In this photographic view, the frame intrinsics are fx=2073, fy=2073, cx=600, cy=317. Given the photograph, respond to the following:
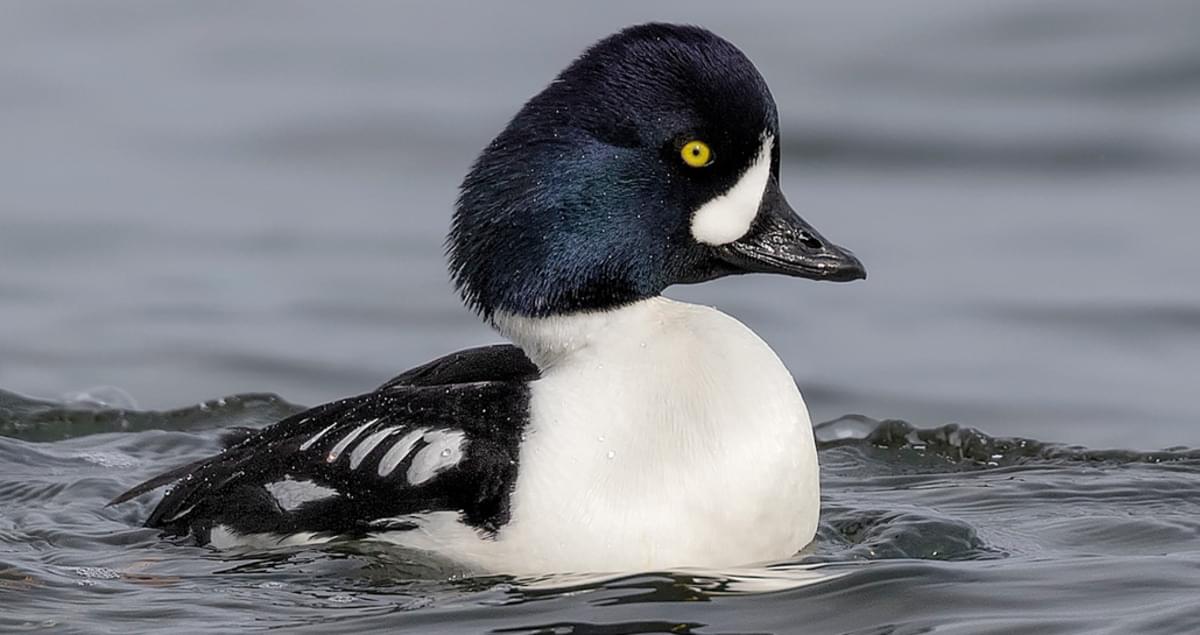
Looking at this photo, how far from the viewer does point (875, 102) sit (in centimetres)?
1265

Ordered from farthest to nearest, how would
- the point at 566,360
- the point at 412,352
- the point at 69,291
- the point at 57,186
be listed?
the point at 57,186 → the point at 69,291 → the point at 412,352 → the point at 566,360

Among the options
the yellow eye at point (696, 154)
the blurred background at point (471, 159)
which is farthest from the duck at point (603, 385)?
the blurred background at point (471, 159)

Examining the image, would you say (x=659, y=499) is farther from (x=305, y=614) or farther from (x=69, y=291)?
(x=69, y=291)

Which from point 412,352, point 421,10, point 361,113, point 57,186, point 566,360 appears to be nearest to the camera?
point 566,360

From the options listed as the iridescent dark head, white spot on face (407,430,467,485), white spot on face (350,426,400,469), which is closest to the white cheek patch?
the iridescent dark head

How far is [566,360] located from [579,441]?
0.34 m

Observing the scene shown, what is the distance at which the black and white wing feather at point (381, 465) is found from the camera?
5.51 metres

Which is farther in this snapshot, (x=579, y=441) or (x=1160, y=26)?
(x=1160, y=26)

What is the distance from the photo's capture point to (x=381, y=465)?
5.61m

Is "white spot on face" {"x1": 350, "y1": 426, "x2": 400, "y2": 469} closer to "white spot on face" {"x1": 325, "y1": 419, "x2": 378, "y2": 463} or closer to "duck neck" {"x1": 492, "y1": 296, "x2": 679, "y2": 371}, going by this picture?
"white spot on face" {"x1": 325, "y1": 419, "x2": 378, "y2": 463}

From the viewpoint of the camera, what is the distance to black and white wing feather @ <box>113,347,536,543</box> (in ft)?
18.1

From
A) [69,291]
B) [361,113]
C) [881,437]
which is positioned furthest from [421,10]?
[881,437]

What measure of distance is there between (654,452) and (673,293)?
433 centimetres

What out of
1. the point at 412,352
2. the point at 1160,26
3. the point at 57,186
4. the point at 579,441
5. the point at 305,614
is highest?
the point at 1160,26
